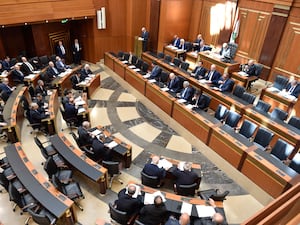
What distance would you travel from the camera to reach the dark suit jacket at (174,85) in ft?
30.0

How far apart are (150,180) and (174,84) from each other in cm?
452

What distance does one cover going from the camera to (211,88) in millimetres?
9008

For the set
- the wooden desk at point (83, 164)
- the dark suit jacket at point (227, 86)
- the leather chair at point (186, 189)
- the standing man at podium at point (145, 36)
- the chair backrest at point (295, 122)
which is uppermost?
the standing man at podium at point (145, 36)

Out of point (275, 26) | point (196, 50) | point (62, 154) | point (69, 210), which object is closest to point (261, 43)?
point (275, 26)

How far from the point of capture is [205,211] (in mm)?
4754

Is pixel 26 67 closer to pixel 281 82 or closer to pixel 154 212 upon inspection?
pixel 154 212

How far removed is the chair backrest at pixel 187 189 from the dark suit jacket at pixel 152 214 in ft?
3.01

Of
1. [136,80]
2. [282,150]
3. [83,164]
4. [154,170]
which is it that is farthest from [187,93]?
[83,164]

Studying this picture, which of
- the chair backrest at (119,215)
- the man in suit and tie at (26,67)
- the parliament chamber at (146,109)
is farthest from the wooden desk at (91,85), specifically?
the chair backrest at (119,215)

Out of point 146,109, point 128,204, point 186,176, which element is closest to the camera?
point 128,204

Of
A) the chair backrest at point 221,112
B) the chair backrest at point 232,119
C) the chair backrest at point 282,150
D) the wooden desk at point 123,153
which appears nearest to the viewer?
the chair backrest at point 282,150

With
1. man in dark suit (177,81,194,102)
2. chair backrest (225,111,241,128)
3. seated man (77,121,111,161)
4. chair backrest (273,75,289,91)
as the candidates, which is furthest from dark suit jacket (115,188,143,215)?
chair backrest (273,75,289,91)

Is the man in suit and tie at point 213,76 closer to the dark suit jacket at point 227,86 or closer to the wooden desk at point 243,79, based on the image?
the dark suit jacket at point 227,86

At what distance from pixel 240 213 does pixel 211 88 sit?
465cm
